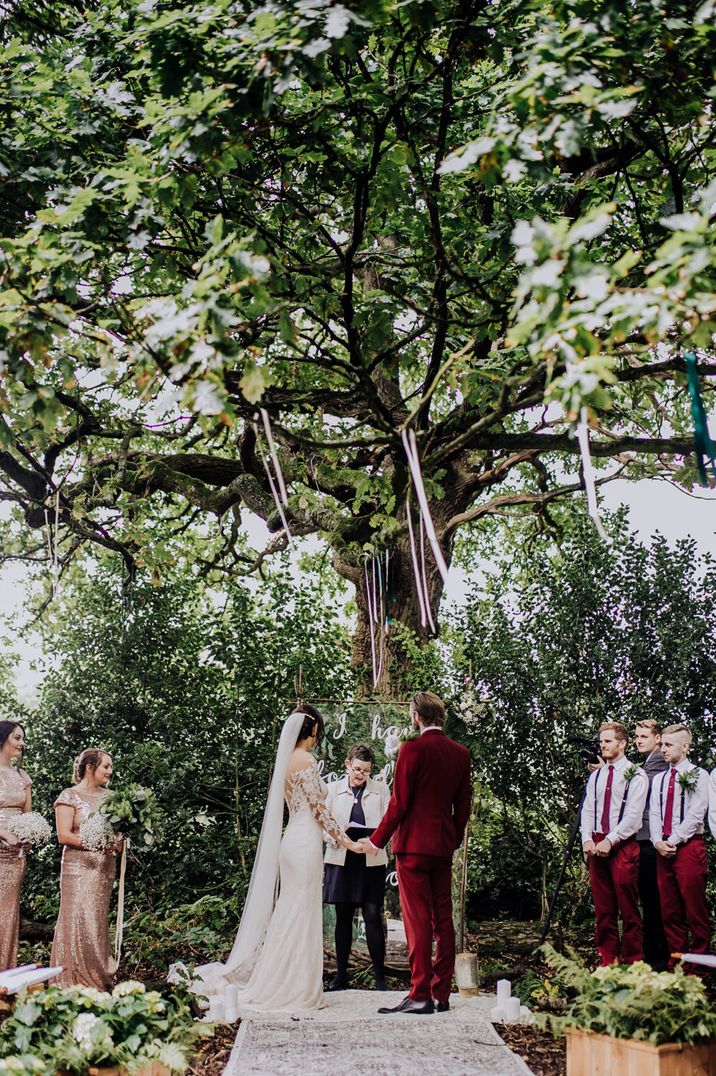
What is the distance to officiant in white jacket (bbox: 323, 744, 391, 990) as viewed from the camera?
757 cm

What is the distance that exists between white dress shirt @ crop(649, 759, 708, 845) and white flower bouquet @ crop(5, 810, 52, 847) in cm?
433

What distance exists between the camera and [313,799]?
735cm

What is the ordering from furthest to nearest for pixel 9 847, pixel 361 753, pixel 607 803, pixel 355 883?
pixel 361 753 → pixel 355 883 → pixel 607 803 → pixel 9 847

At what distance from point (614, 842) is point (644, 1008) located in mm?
2699

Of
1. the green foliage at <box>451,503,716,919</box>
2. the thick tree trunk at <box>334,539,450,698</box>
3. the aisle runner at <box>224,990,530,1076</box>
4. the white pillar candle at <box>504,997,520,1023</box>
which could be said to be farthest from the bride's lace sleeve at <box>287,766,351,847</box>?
the thick tree trunk at <box>334,539,450,698</box>

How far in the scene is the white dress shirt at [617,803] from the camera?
736 cm

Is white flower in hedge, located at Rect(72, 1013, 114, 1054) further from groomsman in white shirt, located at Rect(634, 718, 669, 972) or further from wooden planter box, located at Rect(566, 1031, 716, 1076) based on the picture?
groomsman in white shirt, located at Rect(634, 718, 669, 972)

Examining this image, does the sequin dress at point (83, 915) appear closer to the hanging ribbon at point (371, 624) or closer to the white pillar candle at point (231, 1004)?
the white pillar candle at point (231, 1004)

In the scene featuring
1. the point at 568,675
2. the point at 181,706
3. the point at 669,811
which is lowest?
the point at 669,811

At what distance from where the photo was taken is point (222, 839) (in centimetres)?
927

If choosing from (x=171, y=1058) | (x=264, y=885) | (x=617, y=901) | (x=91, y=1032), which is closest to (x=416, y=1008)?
(x=264, y=885)

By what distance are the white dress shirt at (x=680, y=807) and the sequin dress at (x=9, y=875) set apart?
4.51 metres

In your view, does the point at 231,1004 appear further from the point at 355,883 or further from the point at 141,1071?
the point at 141,1071

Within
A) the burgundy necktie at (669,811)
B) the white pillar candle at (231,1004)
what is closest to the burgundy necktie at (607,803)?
the burgundy necktie at (669,811)
